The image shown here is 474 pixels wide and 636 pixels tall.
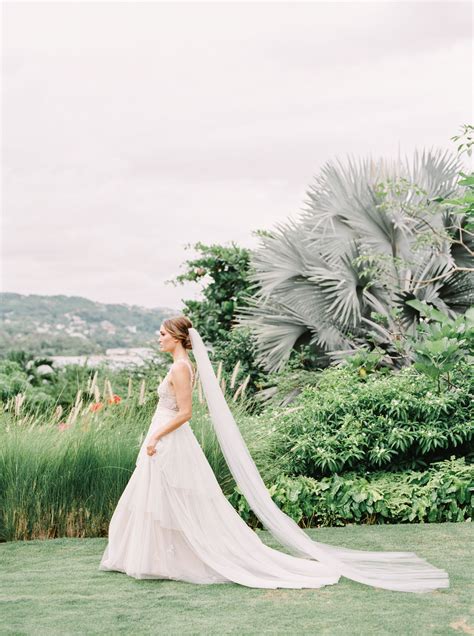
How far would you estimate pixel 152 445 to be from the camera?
5.79 m

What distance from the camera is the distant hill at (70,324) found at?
647 inches

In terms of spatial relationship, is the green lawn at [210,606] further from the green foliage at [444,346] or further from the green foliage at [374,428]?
the green foliage at [444,346]

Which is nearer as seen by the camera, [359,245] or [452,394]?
[452,394]

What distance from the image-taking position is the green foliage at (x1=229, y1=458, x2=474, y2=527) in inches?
292

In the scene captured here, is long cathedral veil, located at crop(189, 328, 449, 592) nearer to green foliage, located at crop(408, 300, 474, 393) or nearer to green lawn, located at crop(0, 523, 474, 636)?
green lawn, located at crop(0, 523, 474, 636)

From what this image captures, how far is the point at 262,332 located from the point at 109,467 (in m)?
4.74

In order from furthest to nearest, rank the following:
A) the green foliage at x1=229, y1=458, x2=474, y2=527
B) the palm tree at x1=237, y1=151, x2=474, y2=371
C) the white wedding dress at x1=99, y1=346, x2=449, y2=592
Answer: the palm tree at x1=237, y1=151, x2=474, y2=371 < the green foliage at x1=229, y1=458, x2=474, y2=527 < the white wedding dress at x1=99, y1=346, x2=449, y2=592

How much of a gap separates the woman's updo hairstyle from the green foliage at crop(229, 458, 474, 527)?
7.05 feet

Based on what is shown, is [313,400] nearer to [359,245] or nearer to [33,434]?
[33,434]

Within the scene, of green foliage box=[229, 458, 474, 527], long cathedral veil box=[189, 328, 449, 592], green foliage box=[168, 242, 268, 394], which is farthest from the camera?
green foliage box=[168, 242, 268, 394]

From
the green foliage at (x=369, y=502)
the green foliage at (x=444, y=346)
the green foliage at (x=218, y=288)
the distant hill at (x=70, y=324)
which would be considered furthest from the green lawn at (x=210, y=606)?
the distant hill at (x=70, y=324)

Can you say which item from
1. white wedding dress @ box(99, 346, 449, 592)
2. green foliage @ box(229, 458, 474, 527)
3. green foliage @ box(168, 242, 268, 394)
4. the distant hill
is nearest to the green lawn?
white wedding dress @ box(99, 346, 449, 592)

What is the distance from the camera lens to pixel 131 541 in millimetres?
5789

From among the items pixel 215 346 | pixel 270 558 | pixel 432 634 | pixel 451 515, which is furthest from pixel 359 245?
pixel 432 634
